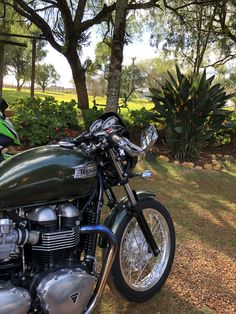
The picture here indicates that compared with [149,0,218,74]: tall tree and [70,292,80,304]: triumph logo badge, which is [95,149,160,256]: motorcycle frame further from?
[149,0,218,74]: tall tree

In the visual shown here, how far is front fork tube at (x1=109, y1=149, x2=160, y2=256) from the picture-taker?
7.29 feet

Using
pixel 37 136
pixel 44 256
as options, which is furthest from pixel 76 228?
pixel 37 136

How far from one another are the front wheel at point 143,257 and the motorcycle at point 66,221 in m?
0.01

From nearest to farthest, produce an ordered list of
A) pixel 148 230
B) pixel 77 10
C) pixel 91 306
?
pixel 91 306, pixel 148 230, pixel 77 10

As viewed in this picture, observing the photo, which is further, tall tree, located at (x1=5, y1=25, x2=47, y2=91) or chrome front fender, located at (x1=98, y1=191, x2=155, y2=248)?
tall tree, located at (x1=5, y1=25, x2=47, y2=91)

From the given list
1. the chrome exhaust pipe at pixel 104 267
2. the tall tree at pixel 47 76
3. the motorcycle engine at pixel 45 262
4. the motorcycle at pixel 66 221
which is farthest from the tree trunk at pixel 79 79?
the tall tree at pixel 47 76

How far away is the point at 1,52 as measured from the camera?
8500mm

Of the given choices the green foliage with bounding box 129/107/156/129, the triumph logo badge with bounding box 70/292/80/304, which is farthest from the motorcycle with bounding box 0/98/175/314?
the green foliage with bounding box 129/107/156/129

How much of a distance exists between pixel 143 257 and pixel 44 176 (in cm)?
109

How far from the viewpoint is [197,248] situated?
3.43m

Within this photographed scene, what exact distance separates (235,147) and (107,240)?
6.25 metres

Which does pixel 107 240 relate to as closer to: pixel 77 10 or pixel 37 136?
pixel 37 136

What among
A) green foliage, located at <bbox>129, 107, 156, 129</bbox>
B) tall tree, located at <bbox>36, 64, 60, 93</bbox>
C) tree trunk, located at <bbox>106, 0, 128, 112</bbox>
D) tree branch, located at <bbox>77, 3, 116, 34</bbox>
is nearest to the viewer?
tree trunk, located at <bbox>106, 0, 128, 112</bbox>

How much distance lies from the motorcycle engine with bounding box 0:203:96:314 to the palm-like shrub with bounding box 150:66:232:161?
486 cm
